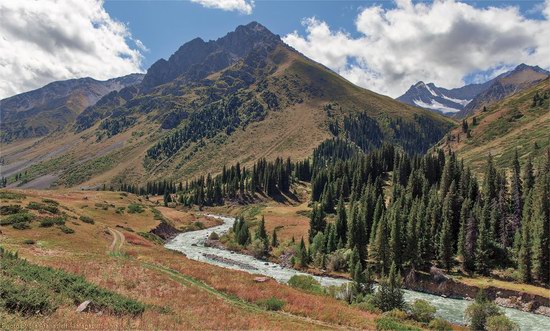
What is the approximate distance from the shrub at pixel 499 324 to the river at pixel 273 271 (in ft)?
38.0

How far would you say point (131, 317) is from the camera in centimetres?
2436

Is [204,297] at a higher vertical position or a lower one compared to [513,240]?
lower

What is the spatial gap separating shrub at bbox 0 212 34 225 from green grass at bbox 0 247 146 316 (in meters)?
45.9

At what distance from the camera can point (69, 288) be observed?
27094mm

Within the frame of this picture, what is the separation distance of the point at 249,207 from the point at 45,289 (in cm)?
16833

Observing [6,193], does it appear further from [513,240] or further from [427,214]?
Answer: [513,240]

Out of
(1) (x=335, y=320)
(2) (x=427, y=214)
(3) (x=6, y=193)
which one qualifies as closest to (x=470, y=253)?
(2) (x=427, y=214)

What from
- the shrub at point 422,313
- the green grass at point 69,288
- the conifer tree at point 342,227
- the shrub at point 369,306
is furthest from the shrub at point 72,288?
the conifer tree at point 342,227

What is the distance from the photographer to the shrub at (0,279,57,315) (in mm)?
20080

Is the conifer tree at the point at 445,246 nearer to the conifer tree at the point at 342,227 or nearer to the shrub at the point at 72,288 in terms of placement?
the conifer tree at the point at 342,227

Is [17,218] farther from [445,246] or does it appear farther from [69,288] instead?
[445,246]

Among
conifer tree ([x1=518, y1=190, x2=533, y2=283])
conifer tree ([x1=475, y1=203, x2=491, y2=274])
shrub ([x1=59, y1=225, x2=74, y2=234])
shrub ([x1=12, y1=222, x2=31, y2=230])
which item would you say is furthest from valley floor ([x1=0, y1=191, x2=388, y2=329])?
conifer tree ([x1=475, y1=203, x2=491, y2=274])

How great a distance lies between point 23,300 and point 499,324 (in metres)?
50.4

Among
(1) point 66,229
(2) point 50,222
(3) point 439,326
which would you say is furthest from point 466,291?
(2) point 50,222
